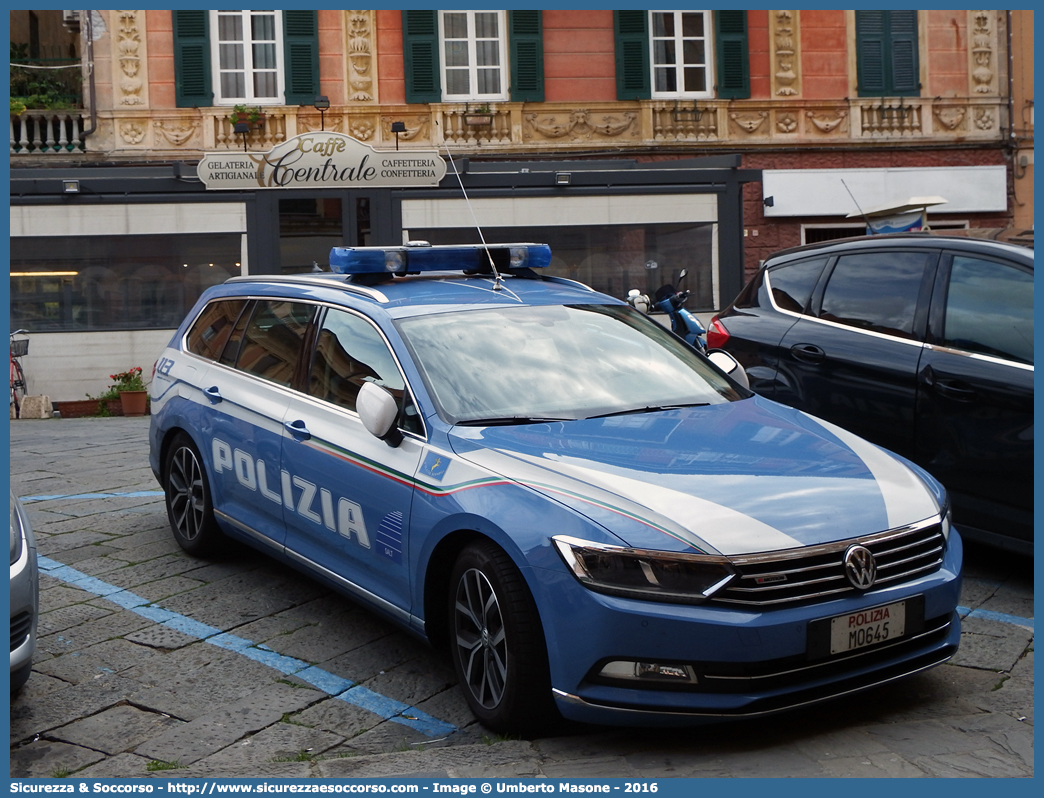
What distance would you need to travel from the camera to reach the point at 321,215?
58.2 feet

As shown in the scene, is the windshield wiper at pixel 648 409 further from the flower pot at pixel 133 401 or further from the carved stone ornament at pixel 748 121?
the carved stone ornament at pixel 748 121

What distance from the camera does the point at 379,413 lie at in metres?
4.24

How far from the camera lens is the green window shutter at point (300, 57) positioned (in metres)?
19.5

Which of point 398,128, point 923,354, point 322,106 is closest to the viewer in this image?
point 923,354

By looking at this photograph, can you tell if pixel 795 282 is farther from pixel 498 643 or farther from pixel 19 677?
pixel 19 677

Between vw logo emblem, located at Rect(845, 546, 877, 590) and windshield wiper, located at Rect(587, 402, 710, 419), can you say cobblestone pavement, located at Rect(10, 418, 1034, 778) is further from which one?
windshield wiper, located at Rect(587, 402, 710, 419)

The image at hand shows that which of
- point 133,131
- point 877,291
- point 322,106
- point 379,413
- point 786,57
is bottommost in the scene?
point 379,413

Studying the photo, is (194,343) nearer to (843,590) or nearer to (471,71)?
(843,590)

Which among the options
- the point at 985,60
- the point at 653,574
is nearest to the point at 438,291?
the point at 653,574

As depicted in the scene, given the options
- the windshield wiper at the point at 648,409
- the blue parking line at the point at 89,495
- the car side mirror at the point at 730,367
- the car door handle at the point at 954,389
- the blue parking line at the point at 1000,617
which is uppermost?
the car side mirror at the point at 730,367

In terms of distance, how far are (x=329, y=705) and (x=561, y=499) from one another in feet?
4.14

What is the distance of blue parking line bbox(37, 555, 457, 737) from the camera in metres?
4.07

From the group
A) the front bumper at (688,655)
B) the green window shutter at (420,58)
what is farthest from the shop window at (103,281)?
the front bumper at (688,655)

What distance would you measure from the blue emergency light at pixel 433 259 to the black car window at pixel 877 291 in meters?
1.64
